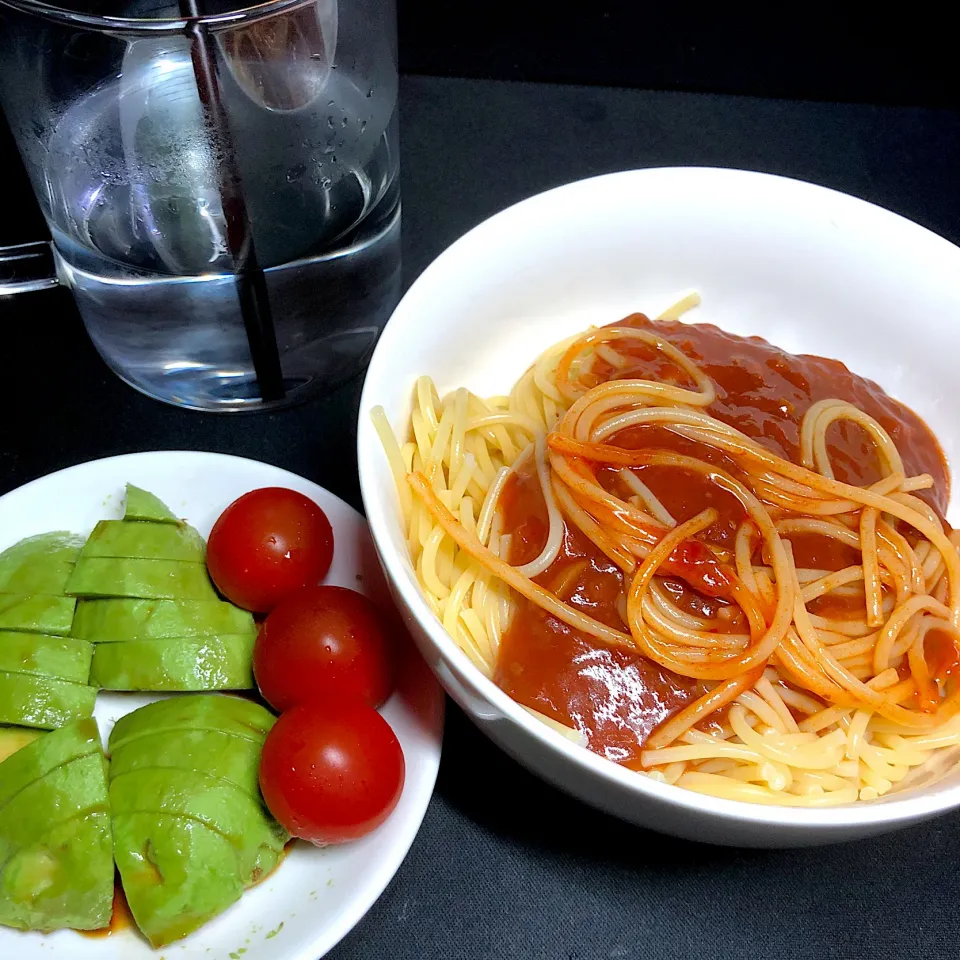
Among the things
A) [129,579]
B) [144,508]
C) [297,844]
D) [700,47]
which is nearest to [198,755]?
[297,844]

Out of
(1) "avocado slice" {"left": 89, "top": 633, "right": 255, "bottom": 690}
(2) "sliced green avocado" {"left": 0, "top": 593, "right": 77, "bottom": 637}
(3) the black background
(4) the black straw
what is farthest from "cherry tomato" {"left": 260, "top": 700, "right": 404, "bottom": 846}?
(3) the black background

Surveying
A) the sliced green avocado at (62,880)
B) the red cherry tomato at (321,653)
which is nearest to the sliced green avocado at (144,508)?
the red cherry tomato at (321,653)

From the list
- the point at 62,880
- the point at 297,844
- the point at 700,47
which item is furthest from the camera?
the point at 700,47

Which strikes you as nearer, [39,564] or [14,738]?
[14,738]


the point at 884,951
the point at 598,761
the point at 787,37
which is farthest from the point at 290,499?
the point at 787,37

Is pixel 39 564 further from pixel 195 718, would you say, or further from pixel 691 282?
pixel 691 282

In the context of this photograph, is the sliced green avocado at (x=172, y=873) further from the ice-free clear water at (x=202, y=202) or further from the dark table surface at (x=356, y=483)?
the ice-free clear water at (x=202, y=202)
